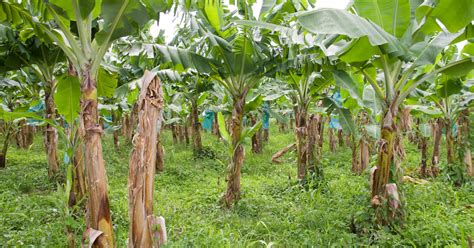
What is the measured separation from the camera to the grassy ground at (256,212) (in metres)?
3.33

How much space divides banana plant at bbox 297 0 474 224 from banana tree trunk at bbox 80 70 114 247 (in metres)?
1.72

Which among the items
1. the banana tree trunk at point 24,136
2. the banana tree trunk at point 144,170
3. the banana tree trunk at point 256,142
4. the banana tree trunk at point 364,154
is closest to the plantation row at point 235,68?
the banana tree trunk at point 144,170

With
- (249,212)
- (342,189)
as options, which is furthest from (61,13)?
(342,189)

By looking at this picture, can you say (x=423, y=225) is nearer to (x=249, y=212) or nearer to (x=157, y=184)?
(x=249, y=212)

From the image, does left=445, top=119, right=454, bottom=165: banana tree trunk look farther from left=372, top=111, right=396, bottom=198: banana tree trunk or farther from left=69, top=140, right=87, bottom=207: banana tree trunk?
left=69, top=140, right=87, bottom=207: banana tree trunk

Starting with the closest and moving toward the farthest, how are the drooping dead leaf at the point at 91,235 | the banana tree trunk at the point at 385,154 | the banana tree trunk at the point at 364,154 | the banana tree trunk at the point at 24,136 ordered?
the drooping dead leaf at the point at 91,235 → the banana tree trunk at the point at 385,154 → the banana tree trunk at the point at 364,154 → the banana tree trunk at the point at 24,136

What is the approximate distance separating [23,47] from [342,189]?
491cm

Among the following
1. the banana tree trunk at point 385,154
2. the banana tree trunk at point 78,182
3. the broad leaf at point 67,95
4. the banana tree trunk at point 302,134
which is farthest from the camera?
the banana tree trunk at point 302,134

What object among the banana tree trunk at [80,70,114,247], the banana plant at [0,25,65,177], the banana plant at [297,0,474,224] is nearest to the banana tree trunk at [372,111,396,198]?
the banana plant at [297,0,474,224]

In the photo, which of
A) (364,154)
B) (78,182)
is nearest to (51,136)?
(78,182)

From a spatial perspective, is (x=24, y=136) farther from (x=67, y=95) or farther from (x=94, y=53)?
(x=94, y=53)

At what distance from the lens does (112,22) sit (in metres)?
2.74

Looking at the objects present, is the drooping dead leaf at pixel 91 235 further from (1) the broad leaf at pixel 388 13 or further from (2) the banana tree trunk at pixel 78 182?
(1) the broad leaf at pixel 388 13

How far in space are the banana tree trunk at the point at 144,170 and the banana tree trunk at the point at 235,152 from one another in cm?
270
